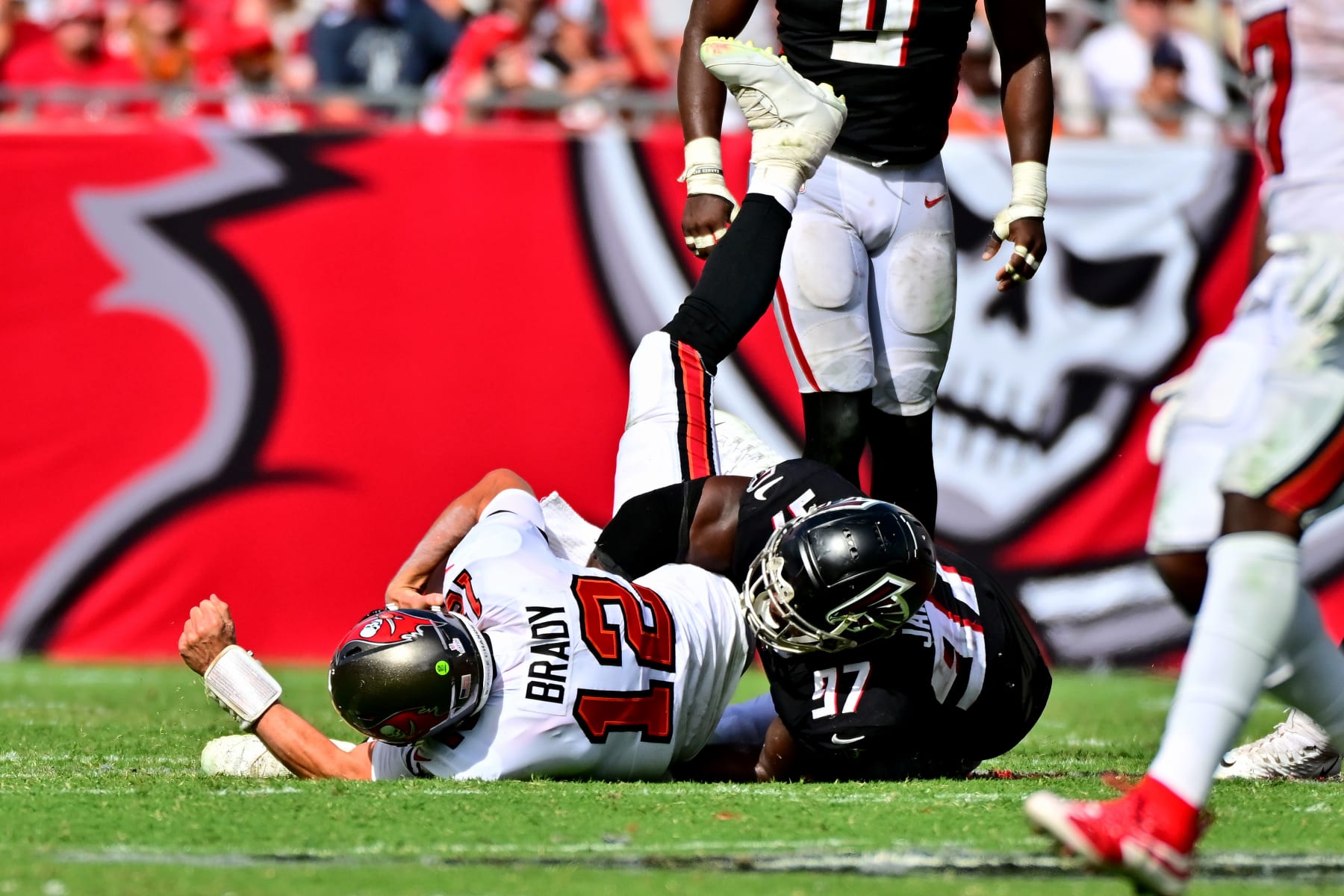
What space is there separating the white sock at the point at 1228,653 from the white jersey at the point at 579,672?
1273mm

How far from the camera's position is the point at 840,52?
4.23 m

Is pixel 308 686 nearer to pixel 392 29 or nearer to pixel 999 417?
pixel 999 417

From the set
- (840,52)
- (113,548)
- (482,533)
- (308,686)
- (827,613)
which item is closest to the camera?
(827,613)

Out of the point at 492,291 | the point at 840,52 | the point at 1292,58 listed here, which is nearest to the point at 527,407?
the point at 492,291

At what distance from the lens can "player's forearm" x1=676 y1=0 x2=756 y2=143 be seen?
4199 millimetres

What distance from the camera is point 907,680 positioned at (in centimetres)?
343

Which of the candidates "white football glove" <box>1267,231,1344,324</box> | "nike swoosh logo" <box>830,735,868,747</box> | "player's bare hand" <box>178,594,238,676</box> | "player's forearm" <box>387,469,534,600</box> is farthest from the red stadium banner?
"white football glove" <box>1267,231,1344,324</box>

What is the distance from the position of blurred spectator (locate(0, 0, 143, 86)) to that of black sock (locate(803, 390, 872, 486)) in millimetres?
4932

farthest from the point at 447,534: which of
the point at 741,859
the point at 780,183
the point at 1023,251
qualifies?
the point at 1023,251

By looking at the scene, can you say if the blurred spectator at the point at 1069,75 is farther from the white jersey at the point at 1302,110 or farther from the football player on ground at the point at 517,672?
the white jersey at the point at 1302,110

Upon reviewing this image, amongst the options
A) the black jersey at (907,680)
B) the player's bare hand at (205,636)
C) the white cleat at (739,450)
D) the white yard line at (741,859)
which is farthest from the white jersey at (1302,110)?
the player's bare hand at (205,636)

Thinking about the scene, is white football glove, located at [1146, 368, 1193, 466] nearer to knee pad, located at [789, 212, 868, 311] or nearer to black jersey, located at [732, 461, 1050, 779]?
black jersey, located at [732, 461, 1050, 779]

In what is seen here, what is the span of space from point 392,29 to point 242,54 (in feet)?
2.41

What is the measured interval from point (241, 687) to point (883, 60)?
86.3 inches
